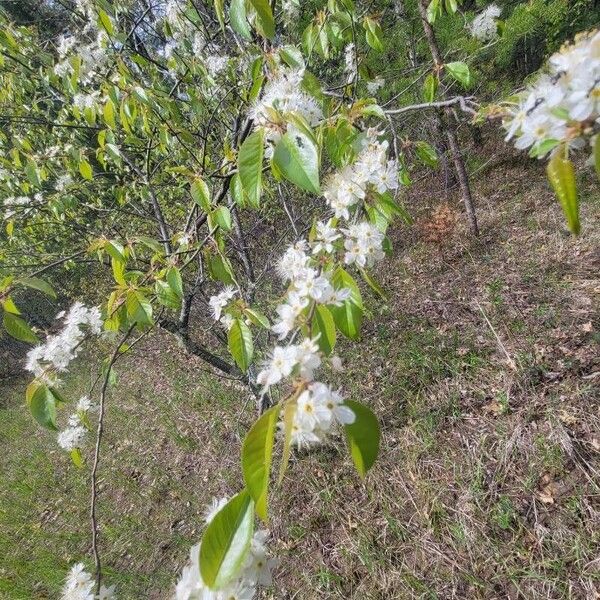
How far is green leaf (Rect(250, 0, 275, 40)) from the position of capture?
3.20 ft

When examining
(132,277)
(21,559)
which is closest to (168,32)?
(132,277)

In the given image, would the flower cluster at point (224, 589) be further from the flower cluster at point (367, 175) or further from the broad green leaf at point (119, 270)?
Answer: the broad green leaf at point (119, 270)

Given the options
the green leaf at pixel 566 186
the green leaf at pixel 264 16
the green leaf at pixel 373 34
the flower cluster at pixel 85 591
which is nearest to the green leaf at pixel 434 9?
the green leaf at pixel 373 34

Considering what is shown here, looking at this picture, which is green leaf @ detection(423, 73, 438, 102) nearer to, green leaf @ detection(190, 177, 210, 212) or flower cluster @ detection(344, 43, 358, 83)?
flower cluster @ detection(344, 43, 358, 83)

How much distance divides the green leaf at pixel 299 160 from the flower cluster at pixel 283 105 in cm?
6

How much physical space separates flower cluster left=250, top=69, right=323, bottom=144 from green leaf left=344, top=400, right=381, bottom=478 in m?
0.62

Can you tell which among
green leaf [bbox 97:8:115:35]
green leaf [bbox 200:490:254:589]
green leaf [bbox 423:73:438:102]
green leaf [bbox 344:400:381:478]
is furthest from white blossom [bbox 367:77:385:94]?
green leaf [bbox 200:490:254:589]

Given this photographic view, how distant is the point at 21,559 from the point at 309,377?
4.13m

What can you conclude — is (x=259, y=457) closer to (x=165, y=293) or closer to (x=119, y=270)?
(x=165, y=293)

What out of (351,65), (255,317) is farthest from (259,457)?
(351,65)

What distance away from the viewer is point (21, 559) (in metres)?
3.46

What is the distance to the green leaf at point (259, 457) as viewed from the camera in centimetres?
57

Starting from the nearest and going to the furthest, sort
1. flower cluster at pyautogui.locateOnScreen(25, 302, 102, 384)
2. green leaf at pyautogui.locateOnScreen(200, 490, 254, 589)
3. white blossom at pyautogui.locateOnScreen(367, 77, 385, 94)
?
green leaf at pyautogui.locateOnScreen(200, 490, 254, 589), flower cluster at pyautogui.locateOnScreen(25, 302, 102, 384), white blossom at pyautogui.locateOnScreen(367, 77, 385, 94)

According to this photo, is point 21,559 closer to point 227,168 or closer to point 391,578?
point 391,578
